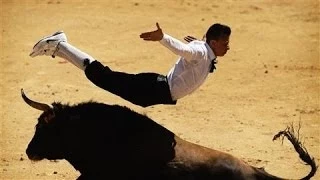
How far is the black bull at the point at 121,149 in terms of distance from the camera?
7566 millimetres

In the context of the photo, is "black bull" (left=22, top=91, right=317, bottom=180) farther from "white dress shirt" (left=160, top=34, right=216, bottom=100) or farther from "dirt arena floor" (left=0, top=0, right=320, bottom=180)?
"dirt arena floor" (left=0, top=0, right=320, bottom=180)

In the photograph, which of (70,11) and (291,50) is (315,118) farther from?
(70,11)

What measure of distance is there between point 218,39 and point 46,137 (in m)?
1.85

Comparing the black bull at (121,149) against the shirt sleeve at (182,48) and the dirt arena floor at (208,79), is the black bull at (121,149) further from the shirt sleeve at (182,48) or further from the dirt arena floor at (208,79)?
the dirt arena floor at (208,79)

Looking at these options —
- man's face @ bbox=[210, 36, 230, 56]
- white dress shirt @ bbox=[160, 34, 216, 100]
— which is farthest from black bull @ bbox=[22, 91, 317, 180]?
man's face @ bbox=[210, 36, 230, 56]

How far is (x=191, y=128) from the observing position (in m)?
11.7

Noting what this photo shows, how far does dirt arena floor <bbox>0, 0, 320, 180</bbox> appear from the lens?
1115 cm

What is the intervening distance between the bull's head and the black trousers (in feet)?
1.80

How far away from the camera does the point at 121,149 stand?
25.2ft

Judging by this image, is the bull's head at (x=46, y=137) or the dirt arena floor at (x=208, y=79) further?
the dirt arena floor at (x=208, y=79)

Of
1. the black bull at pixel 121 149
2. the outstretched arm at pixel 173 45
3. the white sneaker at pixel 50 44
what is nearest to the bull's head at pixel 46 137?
the black bull at pixel 121 149

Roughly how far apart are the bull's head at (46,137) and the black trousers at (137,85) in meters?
0.55

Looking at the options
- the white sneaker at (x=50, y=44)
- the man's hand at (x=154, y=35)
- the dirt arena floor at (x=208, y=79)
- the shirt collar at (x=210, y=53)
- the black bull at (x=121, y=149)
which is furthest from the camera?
the dirt arena floor at (x=208, y=79)

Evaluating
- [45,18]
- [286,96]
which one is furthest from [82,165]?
[45,18]
